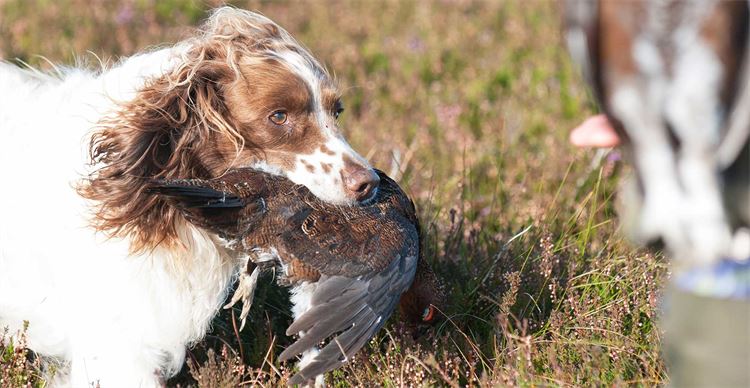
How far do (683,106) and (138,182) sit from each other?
1.85 meters

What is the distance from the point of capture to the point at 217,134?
3.28 metres

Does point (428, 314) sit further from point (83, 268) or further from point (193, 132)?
point (83, 268)

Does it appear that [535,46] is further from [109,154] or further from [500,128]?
[109,154]

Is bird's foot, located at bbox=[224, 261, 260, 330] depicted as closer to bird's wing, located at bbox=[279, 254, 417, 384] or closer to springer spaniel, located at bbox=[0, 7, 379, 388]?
springer spaniel, located at bbox=[0, 7, 379, 388]

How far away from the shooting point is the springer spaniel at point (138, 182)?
3162 mm

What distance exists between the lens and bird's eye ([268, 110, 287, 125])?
130 inches

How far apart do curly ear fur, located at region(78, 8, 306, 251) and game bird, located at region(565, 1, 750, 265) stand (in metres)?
1.64

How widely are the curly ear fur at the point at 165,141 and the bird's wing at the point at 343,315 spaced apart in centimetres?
58

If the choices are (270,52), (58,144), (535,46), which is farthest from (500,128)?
(58,144)

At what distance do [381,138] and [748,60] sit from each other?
4.21m

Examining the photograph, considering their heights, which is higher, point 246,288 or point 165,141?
point 165,141

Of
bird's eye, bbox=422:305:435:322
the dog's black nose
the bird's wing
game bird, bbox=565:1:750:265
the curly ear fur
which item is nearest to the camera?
game bird, bbox=565:1:750:265

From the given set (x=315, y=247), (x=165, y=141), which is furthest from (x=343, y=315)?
(x=165, y=141)

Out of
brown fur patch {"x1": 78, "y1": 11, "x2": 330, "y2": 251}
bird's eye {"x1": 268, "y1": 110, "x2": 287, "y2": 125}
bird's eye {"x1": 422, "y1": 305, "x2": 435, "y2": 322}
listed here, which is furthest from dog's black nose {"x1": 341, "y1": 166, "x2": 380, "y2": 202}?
bird's eye {"x1": 422, "y1": 305, "x2": 435, "y2": 322}
